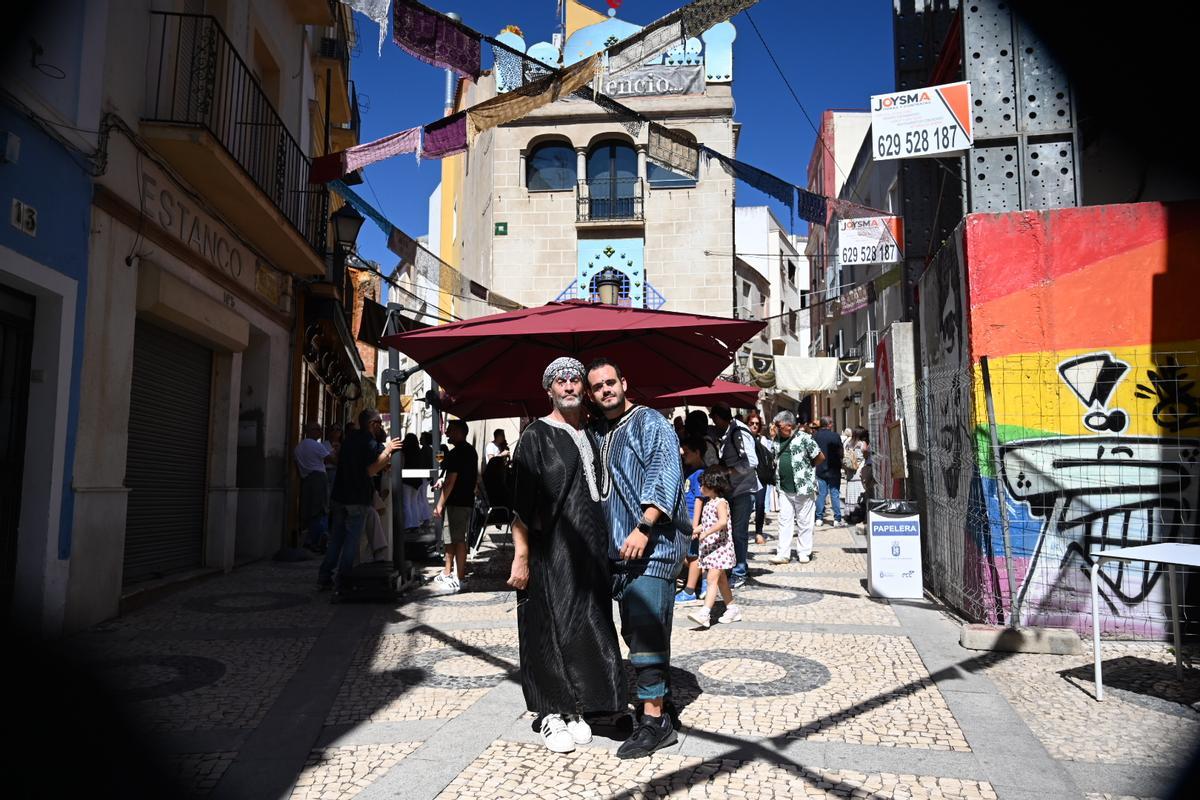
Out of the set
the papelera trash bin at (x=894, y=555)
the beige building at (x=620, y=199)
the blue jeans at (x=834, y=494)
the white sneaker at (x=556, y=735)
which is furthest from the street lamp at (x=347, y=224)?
the beige building at (x=620, y=199)

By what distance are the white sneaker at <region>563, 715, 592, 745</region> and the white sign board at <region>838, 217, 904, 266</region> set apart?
9562 millimetres

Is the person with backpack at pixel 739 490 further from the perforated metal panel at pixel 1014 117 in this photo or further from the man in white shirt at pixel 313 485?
the man in white shirt at pixel 313 485

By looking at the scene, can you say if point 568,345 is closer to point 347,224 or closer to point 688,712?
point 688,712

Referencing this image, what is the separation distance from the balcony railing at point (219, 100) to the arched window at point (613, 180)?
1399 cm

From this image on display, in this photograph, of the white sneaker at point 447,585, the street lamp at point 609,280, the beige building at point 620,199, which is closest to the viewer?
the white sneaker at point 447,585

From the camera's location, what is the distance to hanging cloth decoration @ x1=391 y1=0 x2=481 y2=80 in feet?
24.2

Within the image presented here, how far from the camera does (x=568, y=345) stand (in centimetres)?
693

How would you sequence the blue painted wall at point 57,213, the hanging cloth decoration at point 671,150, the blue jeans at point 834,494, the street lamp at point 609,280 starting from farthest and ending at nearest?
the street lamp at point 609,280, the blue jeans at point 834,494, the hanging cloth decoration at point 671,150, the blue painted wall at point 57,213

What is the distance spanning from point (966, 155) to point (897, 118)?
0.69 m

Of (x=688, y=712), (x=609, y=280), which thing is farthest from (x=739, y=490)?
(x=609, y=280)

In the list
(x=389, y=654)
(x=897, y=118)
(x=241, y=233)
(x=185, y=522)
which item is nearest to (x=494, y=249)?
(x=241, y=233)

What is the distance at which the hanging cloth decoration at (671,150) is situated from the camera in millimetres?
10611

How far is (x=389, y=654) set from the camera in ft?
19.1

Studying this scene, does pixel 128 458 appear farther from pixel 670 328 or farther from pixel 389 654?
Result: pixel 670 328
